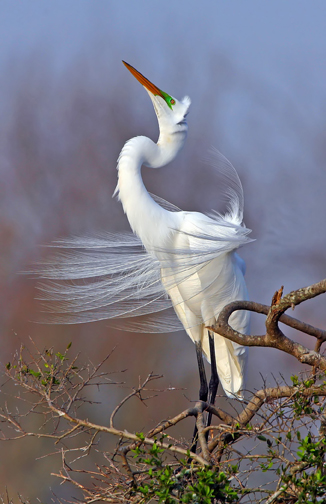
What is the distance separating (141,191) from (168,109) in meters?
0.44

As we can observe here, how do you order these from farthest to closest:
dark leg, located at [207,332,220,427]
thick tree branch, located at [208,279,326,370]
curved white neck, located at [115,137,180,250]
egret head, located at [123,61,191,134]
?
dark leg, located at [207,332,220,427] → egret head, located at [123,61,191,134] → curved white neck, located at [115,137,180,250] → thick tree branch, located at [208,279,326,370]

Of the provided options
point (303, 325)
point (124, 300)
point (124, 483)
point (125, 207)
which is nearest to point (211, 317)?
point (124, 300)

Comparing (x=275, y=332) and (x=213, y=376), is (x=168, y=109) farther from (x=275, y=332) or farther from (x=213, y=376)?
(x=275, y=332)

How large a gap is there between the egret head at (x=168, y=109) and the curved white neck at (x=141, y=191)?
0.34ft

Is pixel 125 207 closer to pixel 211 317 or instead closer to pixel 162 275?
pixel 162 275

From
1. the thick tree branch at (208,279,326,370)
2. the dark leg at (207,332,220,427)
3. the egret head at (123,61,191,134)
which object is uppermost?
the egret head at (123,61,191,134)

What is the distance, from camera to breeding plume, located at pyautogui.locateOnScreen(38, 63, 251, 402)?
8.26ft

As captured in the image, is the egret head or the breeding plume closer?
the breeding plume

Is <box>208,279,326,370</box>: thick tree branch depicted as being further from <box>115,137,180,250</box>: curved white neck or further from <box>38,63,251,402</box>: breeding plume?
<box>115,137,180,250</box>: curved white neck

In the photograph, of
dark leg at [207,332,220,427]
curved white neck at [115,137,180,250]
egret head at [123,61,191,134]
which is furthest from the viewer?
dark leg at [207,332,220,427]

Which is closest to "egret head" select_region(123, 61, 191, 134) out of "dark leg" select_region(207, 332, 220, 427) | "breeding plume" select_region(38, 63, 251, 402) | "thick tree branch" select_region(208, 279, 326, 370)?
"breeding plume" select_region(38, 63, 251, 402)

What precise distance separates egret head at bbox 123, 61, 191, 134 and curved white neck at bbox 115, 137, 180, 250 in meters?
0.10

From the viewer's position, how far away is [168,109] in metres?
2.66

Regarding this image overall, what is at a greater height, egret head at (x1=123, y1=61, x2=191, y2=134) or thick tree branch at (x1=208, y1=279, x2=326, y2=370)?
egret head at (x1=123, y1=61, x2=191, y2=134)
